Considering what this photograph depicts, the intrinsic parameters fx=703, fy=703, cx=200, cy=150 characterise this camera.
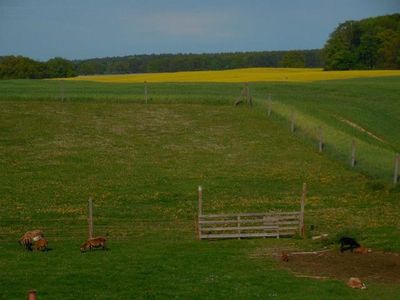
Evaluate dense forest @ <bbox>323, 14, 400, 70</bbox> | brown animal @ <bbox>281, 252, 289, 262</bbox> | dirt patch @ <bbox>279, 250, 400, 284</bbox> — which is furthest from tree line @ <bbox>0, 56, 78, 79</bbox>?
dirt patch @ <bbox>279, 250, 400, 284</bbox>

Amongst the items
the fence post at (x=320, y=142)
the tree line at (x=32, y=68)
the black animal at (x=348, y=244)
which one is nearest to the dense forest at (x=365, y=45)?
the tree line at (x=32, y=68)

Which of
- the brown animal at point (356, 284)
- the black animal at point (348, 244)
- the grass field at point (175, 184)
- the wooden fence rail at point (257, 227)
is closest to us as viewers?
the brown animal at point (356, 284)

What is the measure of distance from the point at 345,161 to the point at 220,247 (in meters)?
18.4

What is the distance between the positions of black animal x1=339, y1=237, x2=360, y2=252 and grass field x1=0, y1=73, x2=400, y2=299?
4.72 feet

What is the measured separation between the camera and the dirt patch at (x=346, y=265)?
2100 centimetres

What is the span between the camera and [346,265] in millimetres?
22281

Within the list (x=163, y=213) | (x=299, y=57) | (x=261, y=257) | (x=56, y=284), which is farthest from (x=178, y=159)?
(x=299, y=57)

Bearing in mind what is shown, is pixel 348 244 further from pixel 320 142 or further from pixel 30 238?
pixel 320 142

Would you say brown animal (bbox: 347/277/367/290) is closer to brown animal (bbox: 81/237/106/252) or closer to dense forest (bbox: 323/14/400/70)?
brown animal (bbox: 81/237/106/252)

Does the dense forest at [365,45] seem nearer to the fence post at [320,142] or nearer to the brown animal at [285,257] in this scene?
the fence post at [320,142]

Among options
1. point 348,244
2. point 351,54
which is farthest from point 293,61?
point 348,244

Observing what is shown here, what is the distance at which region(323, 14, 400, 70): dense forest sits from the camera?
14600 cm

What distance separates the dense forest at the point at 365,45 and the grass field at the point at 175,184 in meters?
75.8

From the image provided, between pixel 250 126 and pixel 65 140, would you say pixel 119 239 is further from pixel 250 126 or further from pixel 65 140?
pixel 250 126
